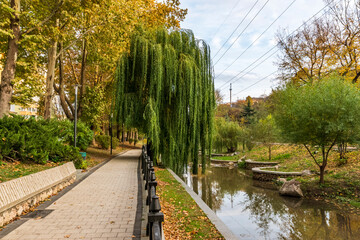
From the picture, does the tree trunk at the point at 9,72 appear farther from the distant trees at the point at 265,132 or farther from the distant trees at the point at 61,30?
the distant trees at the point at 265,132

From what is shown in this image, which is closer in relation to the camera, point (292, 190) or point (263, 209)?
point (263, 209)

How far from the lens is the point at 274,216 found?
32.4ft

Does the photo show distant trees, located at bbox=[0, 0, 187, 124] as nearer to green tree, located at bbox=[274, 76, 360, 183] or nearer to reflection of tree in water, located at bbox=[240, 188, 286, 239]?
green tree, located at bbox=[274, 76, 360, 183]

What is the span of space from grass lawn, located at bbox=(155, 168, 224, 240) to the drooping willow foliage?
4.20 metres

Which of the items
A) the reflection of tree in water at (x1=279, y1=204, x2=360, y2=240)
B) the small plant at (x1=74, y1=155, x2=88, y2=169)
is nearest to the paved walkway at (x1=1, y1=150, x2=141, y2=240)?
the small plant at (x1=74, y1=155, x2=88, y2=169)

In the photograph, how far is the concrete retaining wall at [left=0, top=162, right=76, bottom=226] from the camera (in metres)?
4.86

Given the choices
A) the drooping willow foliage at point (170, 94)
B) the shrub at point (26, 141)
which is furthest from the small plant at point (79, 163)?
the drooping willow foliage at point (170, 94)

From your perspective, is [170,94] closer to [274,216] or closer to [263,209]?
[263,209]

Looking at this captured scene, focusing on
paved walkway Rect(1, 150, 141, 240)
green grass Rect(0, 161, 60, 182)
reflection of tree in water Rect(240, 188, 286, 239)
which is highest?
green grass Rect(0, 161, 60, 182)

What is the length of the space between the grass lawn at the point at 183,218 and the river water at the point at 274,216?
7.53 ft

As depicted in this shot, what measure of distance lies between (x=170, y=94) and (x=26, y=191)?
8054 millimetres

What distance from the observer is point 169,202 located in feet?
24.0

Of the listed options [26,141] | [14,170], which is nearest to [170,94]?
[26,141]

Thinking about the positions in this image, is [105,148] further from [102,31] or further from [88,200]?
[88,200]
